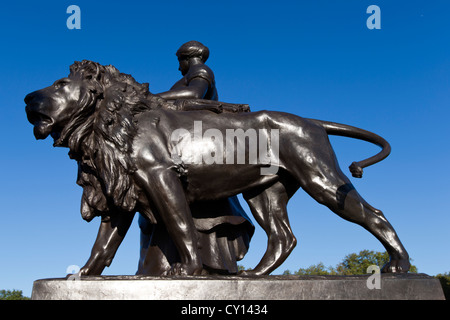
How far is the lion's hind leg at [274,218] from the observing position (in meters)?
4.80

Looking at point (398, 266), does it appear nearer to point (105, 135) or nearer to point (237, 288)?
point (237, 288)

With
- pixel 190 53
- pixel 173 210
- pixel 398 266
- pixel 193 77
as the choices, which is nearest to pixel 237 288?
pixel 173 210

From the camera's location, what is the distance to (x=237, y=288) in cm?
384

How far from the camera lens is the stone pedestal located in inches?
150

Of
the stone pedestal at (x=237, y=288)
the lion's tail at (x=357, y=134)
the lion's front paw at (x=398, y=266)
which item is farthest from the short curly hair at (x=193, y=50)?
the lion's front paw at (x=398, y=266)

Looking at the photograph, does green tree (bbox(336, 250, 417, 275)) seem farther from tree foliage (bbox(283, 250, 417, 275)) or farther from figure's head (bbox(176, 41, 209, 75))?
figure's head (bbox(176, 41, 209, 75))

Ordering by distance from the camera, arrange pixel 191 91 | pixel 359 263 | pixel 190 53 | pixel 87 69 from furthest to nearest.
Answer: pixel 359 263 < pixel 190 53 < pixel 191 91 < pixel 87 69

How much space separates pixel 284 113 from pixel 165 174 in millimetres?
1373

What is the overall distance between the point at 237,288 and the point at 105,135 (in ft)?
5.76

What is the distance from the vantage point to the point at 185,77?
5.68 metres

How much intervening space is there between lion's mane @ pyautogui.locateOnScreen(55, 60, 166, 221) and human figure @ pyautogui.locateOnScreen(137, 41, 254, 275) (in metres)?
Result: 0.51

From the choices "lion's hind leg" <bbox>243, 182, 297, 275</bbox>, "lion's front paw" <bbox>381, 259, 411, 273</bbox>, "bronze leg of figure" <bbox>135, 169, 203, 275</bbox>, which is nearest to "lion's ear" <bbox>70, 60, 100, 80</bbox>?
"bronze leg of figure" <bbox>135, 169, 203, 275</bbox>
